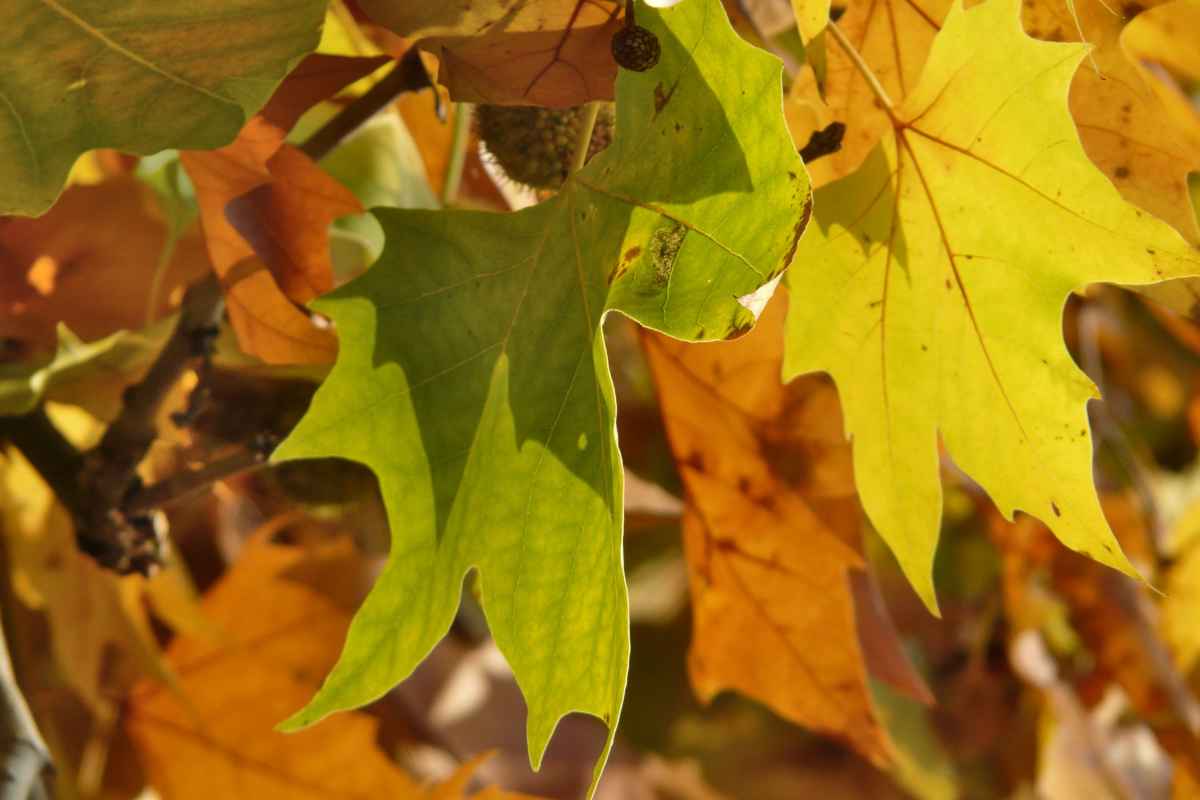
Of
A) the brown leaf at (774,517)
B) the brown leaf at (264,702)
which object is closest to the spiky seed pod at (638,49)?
the brown leaf at (774,517)

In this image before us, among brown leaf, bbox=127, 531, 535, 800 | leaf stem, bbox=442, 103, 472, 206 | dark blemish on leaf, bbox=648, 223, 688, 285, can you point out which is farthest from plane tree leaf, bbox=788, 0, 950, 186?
brown leaf, bbox=127, 531, 535, 800

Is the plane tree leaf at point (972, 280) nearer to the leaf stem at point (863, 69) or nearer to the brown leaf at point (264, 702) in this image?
the leaf stem at point (863, 69)

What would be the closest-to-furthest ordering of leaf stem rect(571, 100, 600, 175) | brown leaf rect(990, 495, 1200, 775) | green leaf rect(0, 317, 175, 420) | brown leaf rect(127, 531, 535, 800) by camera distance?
leaf stem rect(571, 100, 600, 175)
green leaf rect(0, 317, 175, 420)
brown leaf rect(127, 531, 535, 800)
brown leaf rect(990, 495, 1200, 775)

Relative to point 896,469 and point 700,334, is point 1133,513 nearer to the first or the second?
point 896,469

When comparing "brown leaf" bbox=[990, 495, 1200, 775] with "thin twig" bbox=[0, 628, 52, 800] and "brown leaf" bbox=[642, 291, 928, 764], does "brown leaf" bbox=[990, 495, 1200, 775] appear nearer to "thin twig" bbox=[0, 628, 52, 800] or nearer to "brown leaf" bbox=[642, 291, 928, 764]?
"brown leaf" bbox=[642, 291, 928, 764]

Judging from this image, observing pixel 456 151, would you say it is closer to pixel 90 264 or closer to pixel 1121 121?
pixel 90 264

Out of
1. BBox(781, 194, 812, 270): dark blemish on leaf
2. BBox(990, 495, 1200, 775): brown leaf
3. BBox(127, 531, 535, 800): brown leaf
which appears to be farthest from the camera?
BBox(990, 495, 1200, 775): brown leaf
